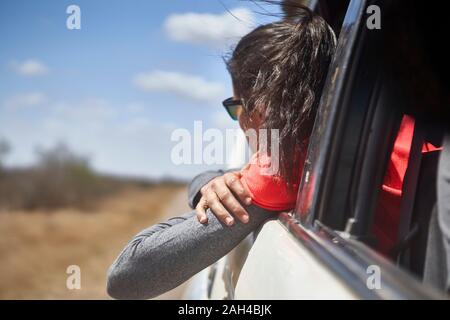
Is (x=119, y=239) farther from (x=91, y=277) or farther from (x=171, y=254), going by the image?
→ (x=171, y=254)

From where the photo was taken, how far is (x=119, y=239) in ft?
66.0

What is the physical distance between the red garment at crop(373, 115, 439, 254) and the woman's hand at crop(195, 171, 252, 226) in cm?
46

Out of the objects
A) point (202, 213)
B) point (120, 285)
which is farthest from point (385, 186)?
point (120, 285)

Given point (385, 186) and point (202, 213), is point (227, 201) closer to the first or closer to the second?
point (202, 213)

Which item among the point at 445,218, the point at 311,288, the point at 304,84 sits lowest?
the point at 311,288

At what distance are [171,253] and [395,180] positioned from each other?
2.66 feet

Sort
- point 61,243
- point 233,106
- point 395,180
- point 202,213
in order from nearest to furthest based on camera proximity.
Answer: point 395,180 < point 202,213 < point 233,106 < point 61,243

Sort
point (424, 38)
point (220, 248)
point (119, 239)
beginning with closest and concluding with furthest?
point (424, 38), point (220, 248), point (119, 239)

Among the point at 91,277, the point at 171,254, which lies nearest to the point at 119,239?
the point at 91,277

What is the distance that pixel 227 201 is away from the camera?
1.74m

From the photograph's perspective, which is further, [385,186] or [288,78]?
[288,78]

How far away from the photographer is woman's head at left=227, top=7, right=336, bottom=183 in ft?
5.98

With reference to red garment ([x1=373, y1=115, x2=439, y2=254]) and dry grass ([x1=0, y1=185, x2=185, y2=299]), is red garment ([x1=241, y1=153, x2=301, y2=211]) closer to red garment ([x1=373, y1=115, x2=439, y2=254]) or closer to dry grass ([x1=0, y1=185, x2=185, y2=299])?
red garment ([x1=373, y1=115, x2=439, y2=254])
